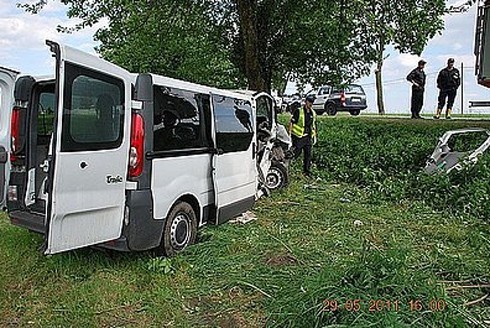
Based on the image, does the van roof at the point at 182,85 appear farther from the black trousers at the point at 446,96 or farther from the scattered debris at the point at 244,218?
the black trousers at the point at 446,96

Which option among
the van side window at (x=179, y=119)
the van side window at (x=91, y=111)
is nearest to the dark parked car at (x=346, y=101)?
the van side window at (x=179, y=119)

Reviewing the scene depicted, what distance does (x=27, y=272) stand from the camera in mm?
5090

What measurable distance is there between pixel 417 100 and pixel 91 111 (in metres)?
13.7

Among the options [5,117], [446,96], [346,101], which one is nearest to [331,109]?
[346,101]

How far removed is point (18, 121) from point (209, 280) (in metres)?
2.69

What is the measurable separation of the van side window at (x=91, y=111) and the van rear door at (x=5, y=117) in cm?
176

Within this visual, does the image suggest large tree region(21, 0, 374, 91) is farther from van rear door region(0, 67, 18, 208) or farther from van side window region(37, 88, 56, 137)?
van side window region(37, 88, 56, 137)

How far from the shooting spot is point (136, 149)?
4.68 m

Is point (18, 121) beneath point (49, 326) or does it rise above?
above

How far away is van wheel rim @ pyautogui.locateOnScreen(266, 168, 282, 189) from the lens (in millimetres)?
9383

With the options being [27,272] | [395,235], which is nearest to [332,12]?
[395,235]

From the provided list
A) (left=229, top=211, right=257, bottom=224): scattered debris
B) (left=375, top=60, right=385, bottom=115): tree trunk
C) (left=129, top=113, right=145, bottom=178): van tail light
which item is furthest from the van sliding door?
(left=375, top=60, right=385, bottom=115): tree trunk

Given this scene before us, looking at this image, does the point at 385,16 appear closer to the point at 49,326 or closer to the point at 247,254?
the point at 247,254

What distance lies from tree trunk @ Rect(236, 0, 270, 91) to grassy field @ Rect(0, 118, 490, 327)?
7.09 meters
